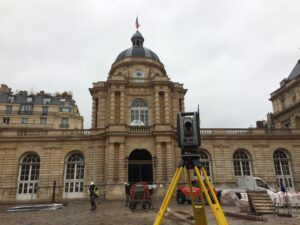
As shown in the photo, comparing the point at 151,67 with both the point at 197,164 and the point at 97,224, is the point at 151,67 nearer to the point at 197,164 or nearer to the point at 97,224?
the point at 97,224

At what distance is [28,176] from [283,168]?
1092 inches

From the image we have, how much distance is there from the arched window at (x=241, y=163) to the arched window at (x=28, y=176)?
69.7ft

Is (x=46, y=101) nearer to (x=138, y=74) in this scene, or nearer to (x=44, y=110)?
(x=44, y=110)

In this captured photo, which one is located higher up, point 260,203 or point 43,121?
point 43,121

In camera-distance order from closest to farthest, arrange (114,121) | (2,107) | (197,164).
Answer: (197,164)
(114,121)
(2,107)

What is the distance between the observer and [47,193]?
968 inches

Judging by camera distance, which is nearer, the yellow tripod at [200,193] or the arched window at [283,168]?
the yellow tripod at [200,193]

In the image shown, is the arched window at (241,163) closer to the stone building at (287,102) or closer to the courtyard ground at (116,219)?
the stone building at (287,102)

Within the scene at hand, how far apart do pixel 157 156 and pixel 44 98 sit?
3687cm

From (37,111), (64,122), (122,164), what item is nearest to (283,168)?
(122,164)

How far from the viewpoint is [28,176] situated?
25.7 metres

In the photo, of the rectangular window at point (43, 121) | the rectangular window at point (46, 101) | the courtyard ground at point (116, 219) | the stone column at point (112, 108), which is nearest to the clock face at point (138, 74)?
the stone column at point (112, 108)

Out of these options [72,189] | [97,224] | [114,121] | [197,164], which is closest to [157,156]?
[114,121]

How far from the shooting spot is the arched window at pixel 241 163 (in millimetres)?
26609
